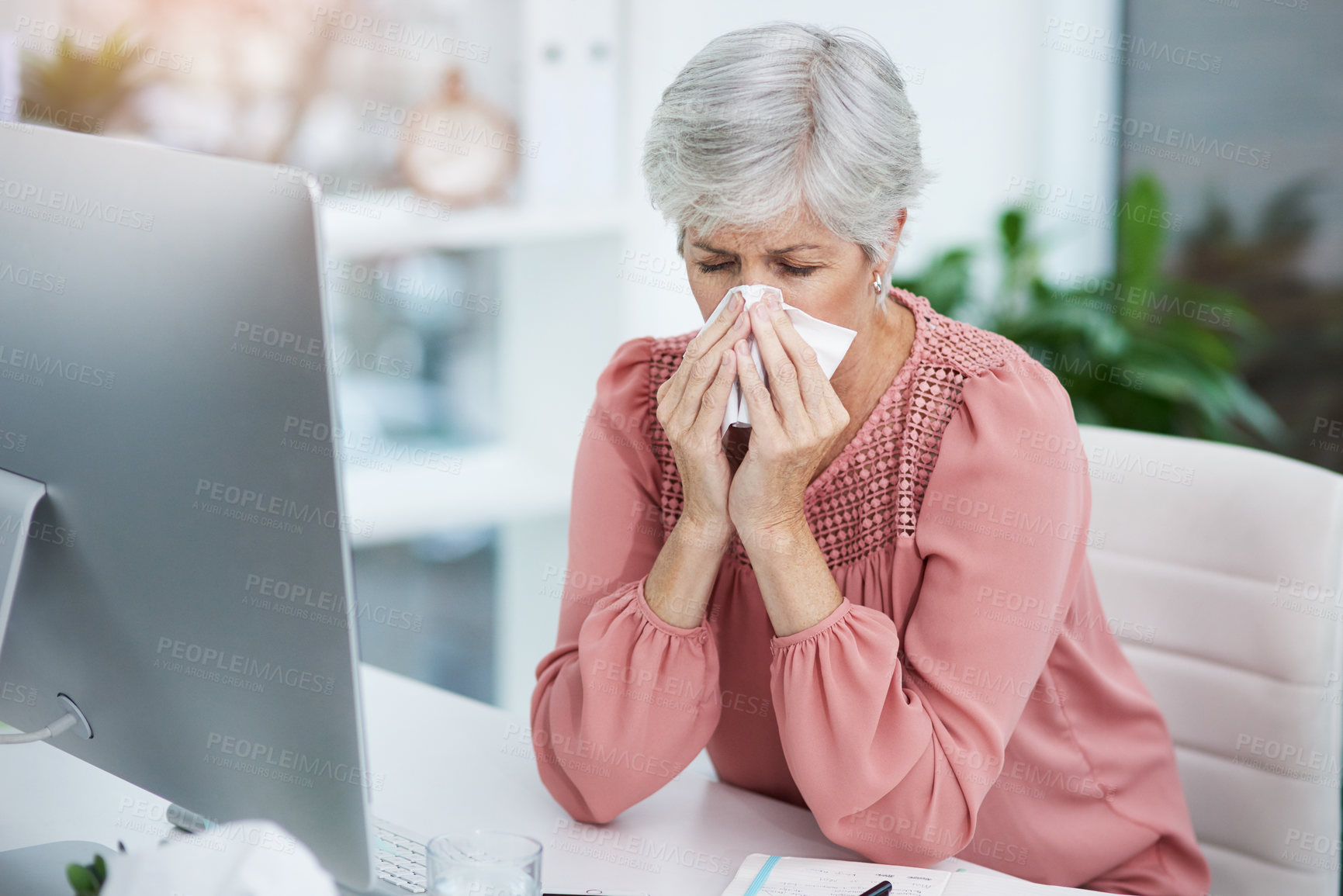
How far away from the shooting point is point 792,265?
113 cm

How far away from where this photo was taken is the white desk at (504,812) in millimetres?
1008

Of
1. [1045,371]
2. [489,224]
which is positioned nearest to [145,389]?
[1045,371]

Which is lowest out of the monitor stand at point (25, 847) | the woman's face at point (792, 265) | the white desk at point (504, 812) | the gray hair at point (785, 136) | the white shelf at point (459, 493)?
the white shelf at point (459, 493)

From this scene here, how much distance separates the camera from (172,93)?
2389mm

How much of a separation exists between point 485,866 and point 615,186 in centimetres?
209

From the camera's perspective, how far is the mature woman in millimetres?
1083

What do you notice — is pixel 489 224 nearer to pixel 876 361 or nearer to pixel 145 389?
pixel 876 361

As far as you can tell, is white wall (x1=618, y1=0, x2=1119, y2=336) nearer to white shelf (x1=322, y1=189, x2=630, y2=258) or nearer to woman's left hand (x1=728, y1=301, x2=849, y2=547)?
white shelf (x1=322, y1=189, x2=630, y2=258)

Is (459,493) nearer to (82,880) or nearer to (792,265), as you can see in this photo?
(792,265)

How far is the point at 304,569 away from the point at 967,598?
2.16ft

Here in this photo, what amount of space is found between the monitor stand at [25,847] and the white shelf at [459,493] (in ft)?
5.02

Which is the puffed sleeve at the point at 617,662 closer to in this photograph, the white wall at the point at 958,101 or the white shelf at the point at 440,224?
the white shelf at the point at 440,224

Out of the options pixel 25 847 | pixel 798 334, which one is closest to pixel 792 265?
pixel 798 334

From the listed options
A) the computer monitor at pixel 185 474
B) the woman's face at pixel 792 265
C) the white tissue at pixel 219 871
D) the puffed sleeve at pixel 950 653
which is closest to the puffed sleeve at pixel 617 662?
the puffed sleeve at pixel 950 653
